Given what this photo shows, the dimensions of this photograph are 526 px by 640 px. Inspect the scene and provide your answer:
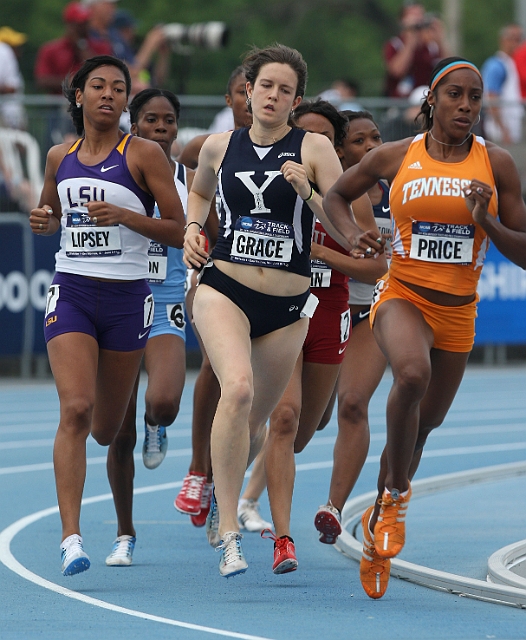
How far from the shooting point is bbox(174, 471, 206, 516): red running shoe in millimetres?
8727

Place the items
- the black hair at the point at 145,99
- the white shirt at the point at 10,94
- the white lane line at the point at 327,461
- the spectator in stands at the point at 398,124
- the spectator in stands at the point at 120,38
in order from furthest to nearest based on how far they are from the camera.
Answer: the spectator in stands at the point at 398,124 → the white shirt at the point at 10,94 → the spectator in stands at the point at 120,38 → the white lane line at the point at 327,461 → the black hair at the point at 145,99

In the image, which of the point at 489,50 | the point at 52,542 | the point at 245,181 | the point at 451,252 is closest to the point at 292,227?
the point at 245,181

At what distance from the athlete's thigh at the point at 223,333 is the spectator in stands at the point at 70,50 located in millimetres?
10089

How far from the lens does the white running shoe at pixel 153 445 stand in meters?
9.38

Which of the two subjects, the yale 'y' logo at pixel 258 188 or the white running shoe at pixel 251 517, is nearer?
the yale 'y' logo at pixel 258 188

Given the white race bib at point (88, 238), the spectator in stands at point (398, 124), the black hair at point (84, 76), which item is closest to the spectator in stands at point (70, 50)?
the spectator in stands at point (398, 124)

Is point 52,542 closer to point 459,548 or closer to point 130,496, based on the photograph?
point 130,496

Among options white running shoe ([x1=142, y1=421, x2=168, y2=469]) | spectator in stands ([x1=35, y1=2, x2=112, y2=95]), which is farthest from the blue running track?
spectator in stands ([x1=35, y1=2, x2=112, y2=95])

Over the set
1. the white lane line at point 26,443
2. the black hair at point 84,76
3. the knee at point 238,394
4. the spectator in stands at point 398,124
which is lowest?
the white lane line at point 26,443

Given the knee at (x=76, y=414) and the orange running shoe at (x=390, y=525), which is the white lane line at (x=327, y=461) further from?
the orange running shoe at (x=390, y=525)

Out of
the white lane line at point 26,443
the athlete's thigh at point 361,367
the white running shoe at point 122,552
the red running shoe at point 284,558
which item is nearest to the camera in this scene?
the red running shoe at point 284,558

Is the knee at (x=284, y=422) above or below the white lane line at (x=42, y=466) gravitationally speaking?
above

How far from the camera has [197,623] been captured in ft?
20.8

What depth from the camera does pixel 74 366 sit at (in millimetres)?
7066
